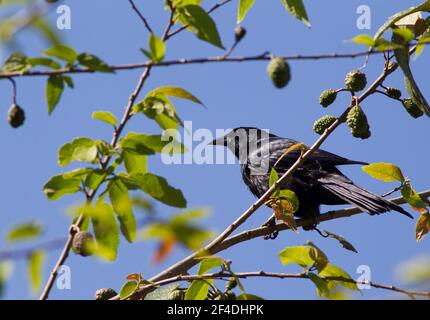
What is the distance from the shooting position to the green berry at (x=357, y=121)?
114 inches

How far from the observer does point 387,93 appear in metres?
3.21

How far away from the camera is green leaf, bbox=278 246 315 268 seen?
8.00 feet

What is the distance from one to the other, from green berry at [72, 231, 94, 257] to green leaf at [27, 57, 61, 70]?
0.54 m

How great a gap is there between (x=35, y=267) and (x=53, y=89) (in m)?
0.66

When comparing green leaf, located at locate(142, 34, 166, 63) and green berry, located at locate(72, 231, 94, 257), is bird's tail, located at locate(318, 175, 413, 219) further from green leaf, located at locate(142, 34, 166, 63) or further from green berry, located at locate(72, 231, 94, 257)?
green berry, located at locate(72, 231, 94, 257)

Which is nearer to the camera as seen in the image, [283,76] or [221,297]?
[283,76]

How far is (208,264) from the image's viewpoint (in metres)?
2.50

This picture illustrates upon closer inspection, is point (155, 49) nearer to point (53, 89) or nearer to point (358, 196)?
point (53, 89)

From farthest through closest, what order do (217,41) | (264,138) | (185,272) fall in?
1. (264,138)
2. (185,272)
3. (217,41)

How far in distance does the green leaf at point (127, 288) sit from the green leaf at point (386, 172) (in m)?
1.18

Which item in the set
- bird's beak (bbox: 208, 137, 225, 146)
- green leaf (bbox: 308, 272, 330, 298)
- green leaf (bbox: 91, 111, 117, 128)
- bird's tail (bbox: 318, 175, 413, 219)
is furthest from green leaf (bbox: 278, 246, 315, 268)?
bird's beak (bbox: 208, 137, 225, 146)

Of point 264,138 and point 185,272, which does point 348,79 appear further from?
point 264,138
